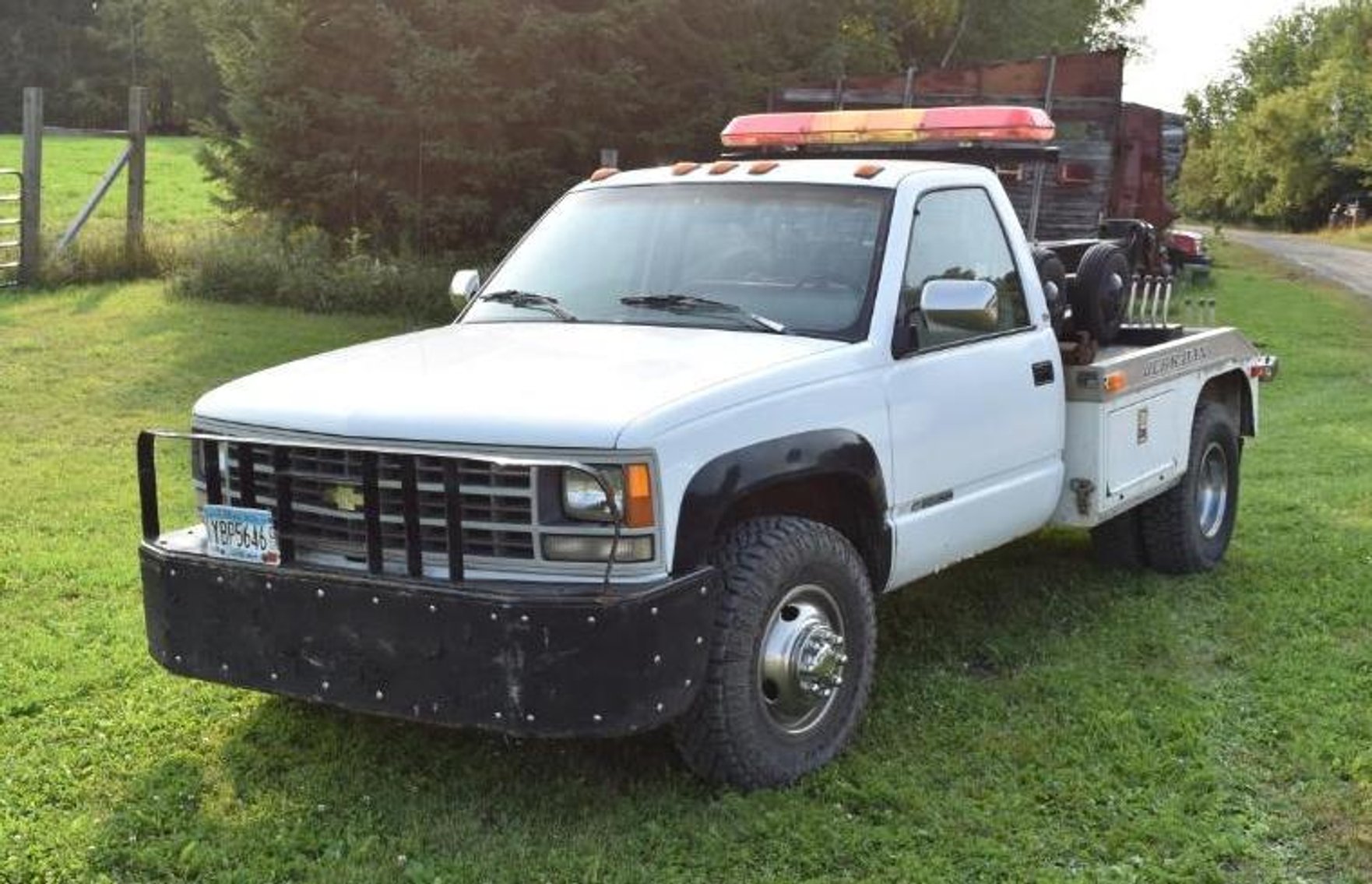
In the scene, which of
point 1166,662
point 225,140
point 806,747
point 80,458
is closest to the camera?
point 806,747

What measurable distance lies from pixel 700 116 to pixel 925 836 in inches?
517

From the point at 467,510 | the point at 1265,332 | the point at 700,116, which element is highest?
the point at 700,116

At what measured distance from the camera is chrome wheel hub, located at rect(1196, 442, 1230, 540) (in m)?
7.16

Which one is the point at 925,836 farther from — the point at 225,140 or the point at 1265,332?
the point at 1265,332

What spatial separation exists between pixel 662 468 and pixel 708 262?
155cm

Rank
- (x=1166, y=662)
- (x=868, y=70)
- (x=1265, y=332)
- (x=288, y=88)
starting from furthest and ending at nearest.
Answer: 1. (x=868, y=70)
2. (x=1265, y=332)
3. (x=288, y=88)
4. (x=1166, y=662)

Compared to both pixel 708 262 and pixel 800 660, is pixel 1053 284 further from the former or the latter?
pixel 800 660

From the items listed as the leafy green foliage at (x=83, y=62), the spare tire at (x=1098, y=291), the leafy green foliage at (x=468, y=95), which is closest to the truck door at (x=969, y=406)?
the spare tire at (x=1098, y=291)

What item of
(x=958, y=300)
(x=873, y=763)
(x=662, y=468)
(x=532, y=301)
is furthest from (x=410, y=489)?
(x=958, y=300)

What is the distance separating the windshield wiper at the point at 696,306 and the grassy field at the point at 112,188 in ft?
50.3

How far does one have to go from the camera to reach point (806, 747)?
453cm

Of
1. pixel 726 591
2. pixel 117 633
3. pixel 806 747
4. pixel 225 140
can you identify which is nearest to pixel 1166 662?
pixel 806 747

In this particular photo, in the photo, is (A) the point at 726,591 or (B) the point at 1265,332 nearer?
(A) the point at 726,591

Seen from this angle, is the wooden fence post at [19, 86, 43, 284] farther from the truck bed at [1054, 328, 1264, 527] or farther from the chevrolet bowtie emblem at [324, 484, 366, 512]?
the chevrolet bowtie emblem at [324, 484, 366, 512]
